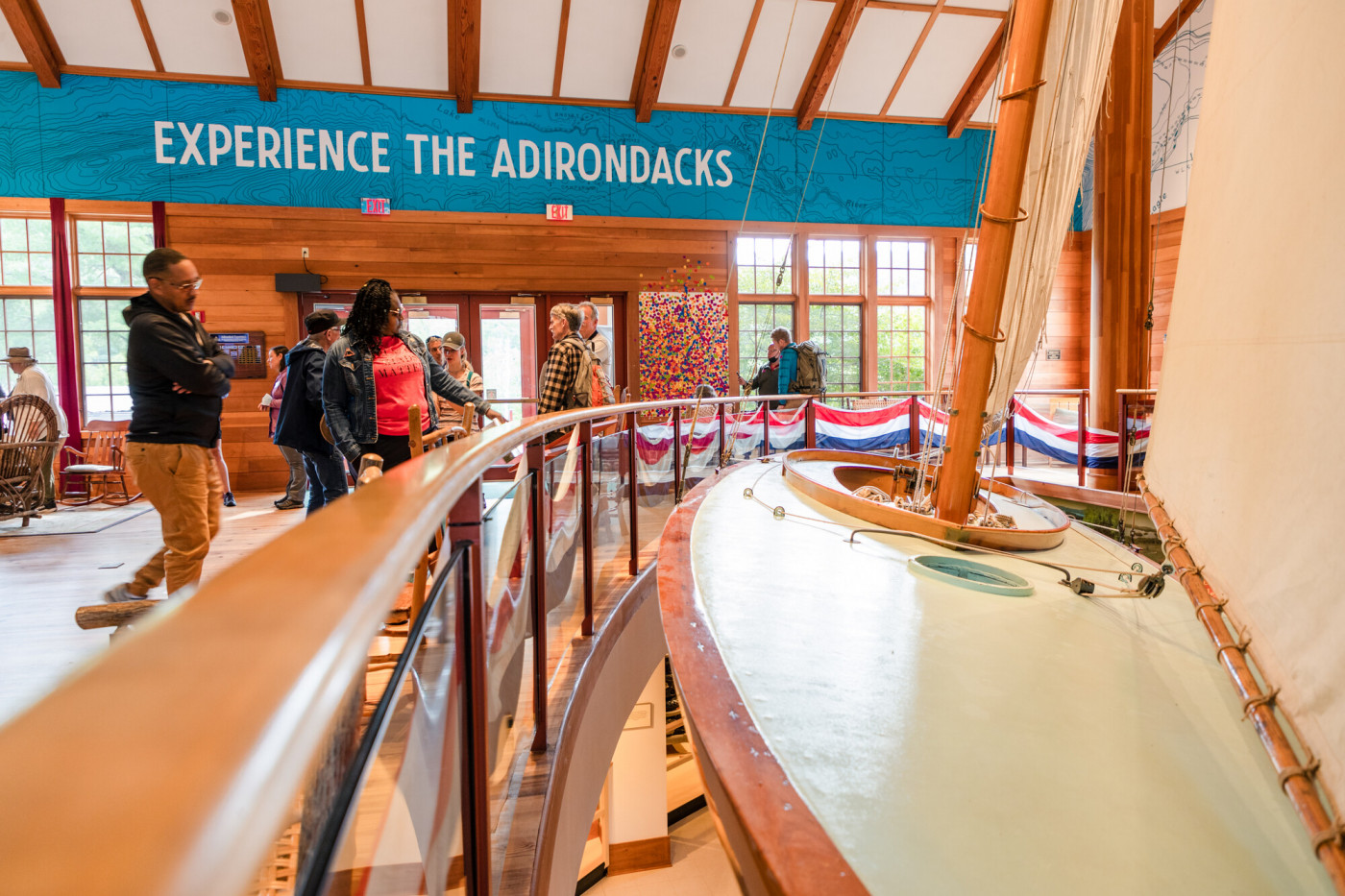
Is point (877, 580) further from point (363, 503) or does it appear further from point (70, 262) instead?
point (70, 262)

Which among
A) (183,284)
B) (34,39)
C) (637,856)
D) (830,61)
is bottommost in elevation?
(637,856)

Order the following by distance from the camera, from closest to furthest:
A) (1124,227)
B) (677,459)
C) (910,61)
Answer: (677,459) → (1124,227) → (910,61)

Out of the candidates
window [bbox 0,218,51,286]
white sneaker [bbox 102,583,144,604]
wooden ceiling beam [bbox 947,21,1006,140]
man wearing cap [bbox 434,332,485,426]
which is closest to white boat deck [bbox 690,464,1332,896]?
white sneaker [bbox 102,583,144,604]

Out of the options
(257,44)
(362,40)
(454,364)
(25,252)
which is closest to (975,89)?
(362,40)

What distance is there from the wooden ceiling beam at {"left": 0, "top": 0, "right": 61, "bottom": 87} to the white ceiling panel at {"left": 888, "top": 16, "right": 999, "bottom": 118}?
855 centimetres

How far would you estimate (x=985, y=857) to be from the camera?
876mm

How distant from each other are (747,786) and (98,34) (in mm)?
9294

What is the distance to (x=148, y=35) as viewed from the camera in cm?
721

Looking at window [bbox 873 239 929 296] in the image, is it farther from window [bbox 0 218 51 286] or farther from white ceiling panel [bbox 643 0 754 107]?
window [bbox 0 218 51 286]

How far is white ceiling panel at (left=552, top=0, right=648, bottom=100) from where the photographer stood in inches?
302

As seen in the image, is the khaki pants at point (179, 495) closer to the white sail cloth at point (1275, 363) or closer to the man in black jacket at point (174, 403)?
the man in black jacket at point (174, 403)

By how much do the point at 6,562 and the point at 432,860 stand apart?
4.98 m

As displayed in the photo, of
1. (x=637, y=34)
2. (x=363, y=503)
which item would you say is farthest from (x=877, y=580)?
(x=637, y=34)

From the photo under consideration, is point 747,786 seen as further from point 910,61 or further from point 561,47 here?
point 910,61
